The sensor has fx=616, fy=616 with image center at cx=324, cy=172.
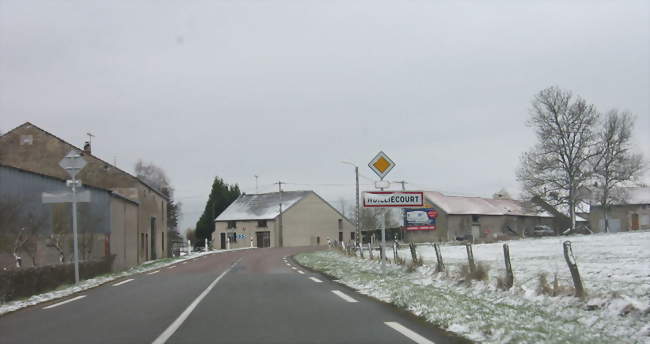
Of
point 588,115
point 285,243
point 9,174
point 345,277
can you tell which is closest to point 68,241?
point 9,174

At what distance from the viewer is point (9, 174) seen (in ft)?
104

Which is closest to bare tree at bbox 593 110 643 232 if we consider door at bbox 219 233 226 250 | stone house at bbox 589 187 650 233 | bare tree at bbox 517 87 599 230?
bare tree at bbox 517 87 599 230

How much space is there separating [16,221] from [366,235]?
227ft

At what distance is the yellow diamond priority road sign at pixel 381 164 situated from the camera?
57.2 ft

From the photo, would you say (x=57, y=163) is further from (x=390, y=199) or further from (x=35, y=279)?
(x=390, y=199)

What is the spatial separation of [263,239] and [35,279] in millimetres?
75285

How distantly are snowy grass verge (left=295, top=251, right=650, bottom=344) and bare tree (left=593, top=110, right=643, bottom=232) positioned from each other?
41211 millimetres

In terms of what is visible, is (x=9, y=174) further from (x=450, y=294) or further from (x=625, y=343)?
(x=625, y=343)

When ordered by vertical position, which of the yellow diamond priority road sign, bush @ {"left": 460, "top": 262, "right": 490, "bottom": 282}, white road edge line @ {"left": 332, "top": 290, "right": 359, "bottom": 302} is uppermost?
the yellow diamond priority road sign

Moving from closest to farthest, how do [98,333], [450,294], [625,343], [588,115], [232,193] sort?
[625,343] < [98,333] < [450,294] < [588,115] < [232,193]

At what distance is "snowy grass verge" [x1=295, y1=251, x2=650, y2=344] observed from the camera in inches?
275

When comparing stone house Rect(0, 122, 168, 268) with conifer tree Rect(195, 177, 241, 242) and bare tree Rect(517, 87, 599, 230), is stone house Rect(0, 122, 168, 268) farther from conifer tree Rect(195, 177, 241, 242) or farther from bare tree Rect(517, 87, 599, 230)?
conifer tree Rect(195, 177, 241, 242)

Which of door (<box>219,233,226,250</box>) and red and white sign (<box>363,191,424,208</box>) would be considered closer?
red and white sign (<box>363,191,424,208</box>)

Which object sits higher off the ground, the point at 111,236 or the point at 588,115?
the point at 588,115
